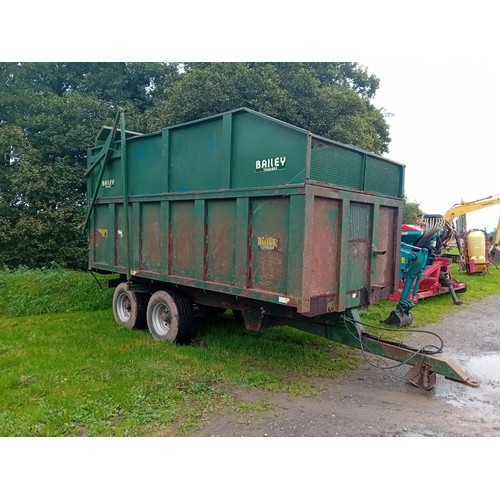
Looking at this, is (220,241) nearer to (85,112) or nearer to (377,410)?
(377,410)

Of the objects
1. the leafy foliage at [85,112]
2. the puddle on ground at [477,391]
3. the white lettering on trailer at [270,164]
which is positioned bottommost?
the puddle on ground at [477,391]

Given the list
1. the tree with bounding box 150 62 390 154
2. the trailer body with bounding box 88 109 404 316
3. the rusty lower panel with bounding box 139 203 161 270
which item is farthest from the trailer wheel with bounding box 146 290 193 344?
the tree with bounding box 150 62 390 154

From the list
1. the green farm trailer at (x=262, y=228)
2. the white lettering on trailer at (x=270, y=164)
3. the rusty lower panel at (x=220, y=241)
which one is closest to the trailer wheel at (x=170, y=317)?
the green farm trailer at (x=262, y=228)

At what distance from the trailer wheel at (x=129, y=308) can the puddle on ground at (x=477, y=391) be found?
461 cm

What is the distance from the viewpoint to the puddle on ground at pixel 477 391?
4.49m

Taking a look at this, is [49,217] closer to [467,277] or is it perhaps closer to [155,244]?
[155,244]

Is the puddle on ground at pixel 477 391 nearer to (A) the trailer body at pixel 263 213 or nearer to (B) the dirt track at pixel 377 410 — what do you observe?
(B) the dirt track at pixel 377 410

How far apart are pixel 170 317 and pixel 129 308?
1.40m

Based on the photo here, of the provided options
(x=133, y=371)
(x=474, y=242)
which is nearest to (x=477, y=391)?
(x=133, y=371)

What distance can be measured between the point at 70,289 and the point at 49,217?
5.46 m

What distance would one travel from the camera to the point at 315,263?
4.50 m

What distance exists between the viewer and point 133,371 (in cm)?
500

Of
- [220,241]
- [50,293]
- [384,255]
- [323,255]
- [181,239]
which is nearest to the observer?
[323,255]

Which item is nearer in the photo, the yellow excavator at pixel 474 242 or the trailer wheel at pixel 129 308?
the trailer wheel at pixel 129 308
